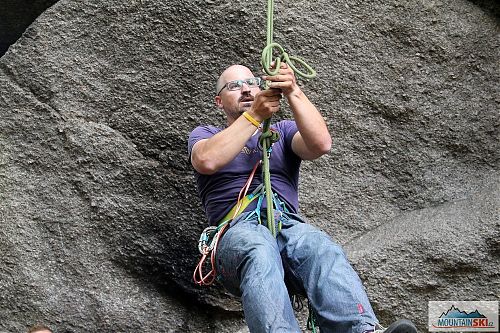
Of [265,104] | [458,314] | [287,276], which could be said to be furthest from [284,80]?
[458,314]

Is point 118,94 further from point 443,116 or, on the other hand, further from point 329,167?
point 443,116

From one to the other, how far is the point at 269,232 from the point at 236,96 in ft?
2.04

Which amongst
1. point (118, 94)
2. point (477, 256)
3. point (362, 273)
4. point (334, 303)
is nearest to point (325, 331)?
point (334, 303)

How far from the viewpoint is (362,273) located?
3.45 m

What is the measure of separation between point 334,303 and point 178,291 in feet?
4.46

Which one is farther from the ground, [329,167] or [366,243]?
[329,167]

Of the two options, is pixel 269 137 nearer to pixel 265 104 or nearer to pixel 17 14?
pixel 265 104

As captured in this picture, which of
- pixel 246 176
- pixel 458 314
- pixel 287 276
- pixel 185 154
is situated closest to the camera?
pixel 287 276

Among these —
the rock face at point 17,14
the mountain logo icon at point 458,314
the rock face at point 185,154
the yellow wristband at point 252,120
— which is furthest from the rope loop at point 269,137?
the rock face at point 17,14

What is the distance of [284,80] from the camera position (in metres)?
2.63

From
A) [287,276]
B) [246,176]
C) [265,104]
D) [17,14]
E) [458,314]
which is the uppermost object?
[17,14]

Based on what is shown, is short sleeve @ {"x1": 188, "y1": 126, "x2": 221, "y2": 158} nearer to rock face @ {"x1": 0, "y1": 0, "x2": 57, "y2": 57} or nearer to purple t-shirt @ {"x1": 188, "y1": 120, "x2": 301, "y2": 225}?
purple t-shirt @ {"x1": 188, "y1": 120, "x2": 301, "y2": 225}

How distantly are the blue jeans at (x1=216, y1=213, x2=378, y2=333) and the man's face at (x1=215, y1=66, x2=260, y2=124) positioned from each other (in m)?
0.46

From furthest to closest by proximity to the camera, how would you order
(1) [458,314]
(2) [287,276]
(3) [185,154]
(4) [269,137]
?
(3) [185,154] → (1) [458,314] → (4) [269,137] → (2) [287,276]
